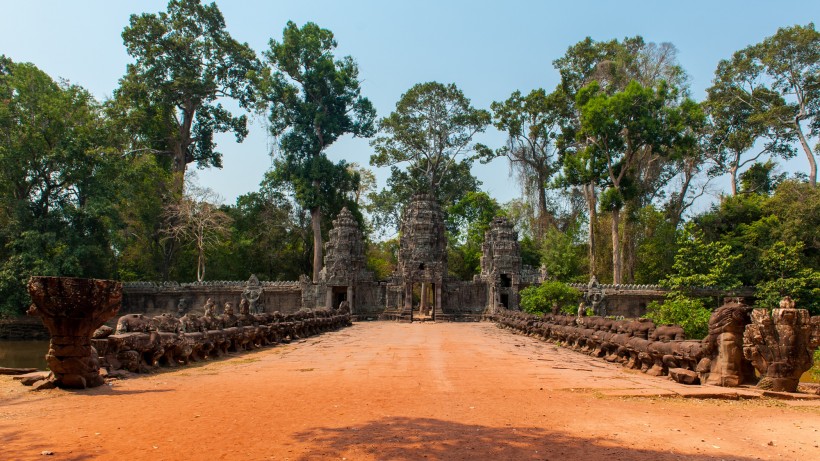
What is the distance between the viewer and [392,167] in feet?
165

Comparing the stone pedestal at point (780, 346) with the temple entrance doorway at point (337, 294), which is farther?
the temple entrance doorway at point (337, 294)

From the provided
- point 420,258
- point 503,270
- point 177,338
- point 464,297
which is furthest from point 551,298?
point 177,338

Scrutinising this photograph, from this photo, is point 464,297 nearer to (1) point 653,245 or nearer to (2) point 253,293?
(1) point 653,245

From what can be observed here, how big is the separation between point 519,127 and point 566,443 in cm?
4303

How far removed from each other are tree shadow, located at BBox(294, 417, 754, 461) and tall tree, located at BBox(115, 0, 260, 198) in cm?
3634

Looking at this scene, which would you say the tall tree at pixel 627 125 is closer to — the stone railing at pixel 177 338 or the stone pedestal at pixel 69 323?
the stone railing at pixel 177 338

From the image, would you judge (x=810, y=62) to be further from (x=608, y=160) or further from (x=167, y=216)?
(x=167, y=216)

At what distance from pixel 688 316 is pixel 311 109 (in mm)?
29007

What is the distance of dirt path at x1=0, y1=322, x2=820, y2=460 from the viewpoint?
491cm

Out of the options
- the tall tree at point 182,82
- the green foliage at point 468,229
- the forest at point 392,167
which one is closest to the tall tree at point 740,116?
the forest at point 392,167

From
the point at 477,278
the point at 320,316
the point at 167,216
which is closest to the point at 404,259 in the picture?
the point at 477,278

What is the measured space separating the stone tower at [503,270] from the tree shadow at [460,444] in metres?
29.1

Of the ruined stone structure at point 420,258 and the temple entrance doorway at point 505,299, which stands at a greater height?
the ruined stone structure at point 420,258

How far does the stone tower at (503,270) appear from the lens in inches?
1371
